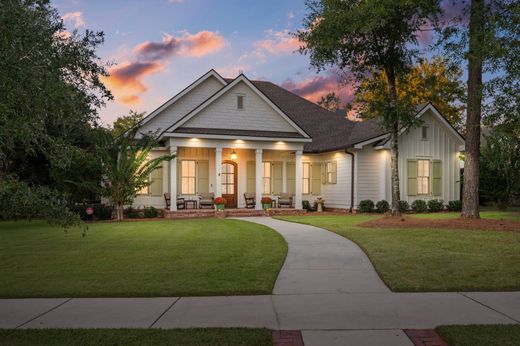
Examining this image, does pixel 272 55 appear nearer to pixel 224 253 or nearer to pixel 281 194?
pixel 281 194

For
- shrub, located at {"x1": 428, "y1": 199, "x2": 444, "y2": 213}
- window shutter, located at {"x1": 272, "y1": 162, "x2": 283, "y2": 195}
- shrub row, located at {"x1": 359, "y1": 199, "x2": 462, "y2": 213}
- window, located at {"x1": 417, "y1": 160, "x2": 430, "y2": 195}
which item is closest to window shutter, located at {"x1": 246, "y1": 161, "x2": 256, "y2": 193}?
window shutter, located at {"x1": 272, "y1": 162, "x2": 283, "y2": 195}

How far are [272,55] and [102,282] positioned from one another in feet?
62.9

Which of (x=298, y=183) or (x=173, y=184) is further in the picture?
(x=298, y=183)

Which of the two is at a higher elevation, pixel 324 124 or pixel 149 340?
pixel 324 124

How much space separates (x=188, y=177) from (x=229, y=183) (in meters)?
2.19

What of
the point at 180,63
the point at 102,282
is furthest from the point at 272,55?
the point at 102,282

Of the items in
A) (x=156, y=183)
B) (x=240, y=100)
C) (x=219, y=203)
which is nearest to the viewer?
(x=219, y=203)

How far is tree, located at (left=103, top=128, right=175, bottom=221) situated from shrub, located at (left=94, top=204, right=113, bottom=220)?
0.69 m

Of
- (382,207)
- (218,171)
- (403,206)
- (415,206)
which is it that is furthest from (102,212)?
(415,206)

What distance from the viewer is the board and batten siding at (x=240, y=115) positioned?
22.0 metres

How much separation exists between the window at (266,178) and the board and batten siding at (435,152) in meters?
6.68

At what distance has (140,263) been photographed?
30.0ft

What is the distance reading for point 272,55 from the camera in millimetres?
24656

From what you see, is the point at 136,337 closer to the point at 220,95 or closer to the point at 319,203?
the point at 220,95
